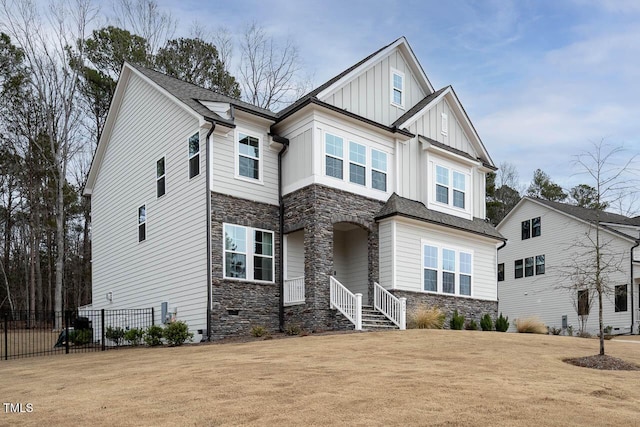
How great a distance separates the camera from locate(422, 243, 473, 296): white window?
21.0m

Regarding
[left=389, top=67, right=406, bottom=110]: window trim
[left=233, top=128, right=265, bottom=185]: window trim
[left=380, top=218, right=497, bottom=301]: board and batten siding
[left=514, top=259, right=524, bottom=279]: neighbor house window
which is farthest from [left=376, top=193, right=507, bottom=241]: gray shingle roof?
[left=514, top=259, right=524, bottom=279]: neighbor house window

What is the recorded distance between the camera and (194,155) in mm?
19078

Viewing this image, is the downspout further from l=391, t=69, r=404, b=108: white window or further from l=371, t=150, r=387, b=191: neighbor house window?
l=391, t=69, r=404, b=108: white window

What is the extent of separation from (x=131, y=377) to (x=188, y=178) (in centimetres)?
970

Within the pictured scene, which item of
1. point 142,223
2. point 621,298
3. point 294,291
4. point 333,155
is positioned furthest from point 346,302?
point 621,298

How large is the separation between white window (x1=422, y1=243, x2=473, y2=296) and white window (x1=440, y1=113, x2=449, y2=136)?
4.85 metres

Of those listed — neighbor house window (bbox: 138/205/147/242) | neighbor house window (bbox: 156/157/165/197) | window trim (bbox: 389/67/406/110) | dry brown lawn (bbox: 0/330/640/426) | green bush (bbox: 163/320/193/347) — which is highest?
window trim (bbox: 389/67/406/110)

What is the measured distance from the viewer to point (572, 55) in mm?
18219

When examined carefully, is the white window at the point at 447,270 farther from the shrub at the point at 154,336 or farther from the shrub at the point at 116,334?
the shrub at the point at 116,334

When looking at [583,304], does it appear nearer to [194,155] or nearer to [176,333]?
[194,155]

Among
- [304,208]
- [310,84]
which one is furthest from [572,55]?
[310,84]

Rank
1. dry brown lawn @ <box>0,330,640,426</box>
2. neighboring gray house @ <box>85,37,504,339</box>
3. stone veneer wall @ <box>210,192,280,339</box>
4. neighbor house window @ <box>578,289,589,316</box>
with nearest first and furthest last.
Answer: dry brown lawn @ <box>0,330,640,426</box>
stone veneer wall @ <box>210,192,280,339</box>
neighboring gray house @ <box>85,37,504,339</box>
neighbor house window @ <box>578,289,589,316</box>

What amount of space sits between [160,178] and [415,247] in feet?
30.5

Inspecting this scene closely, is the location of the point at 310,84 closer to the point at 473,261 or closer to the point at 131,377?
the point at 473,261
